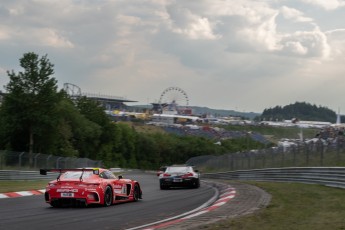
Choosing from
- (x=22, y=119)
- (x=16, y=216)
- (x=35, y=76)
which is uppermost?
(x=35, y=76)

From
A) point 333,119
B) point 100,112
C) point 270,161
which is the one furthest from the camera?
point 333,119

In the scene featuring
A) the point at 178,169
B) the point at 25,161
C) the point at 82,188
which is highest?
the point at 25,161

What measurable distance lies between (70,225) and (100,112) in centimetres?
9278

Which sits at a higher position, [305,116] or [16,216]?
[305,116]

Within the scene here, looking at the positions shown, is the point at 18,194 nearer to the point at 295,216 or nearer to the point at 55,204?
the point at 55,204

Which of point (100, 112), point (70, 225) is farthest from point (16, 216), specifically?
point (100, 112)

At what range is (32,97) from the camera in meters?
57.2

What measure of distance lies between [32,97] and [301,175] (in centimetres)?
3511

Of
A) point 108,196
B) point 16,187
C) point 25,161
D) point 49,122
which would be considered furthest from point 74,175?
point 49,122

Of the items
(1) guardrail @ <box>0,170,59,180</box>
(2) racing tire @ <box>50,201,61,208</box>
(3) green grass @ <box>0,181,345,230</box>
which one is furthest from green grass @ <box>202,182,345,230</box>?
(1) guardrail @ <box>0,170,59,180</box>

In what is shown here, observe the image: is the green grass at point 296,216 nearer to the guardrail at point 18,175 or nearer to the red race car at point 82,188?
the red race car at point 82,188

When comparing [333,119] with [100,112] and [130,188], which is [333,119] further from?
[130,188]

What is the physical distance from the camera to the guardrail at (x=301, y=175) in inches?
882

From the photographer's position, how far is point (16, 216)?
13.2 m
